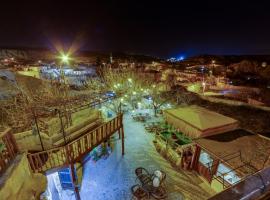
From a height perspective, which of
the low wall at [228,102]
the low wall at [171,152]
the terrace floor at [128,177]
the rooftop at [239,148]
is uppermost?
the low wall at [228,102]

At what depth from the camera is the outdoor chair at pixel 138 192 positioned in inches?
357

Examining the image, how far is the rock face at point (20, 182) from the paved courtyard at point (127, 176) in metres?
3.46

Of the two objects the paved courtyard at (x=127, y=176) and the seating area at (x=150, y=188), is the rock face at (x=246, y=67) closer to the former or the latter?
the paved courtyard at (x=127, y=176)

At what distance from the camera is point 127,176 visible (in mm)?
10680

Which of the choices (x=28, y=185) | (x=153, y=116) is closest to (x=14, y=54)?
(x=153, y=116)

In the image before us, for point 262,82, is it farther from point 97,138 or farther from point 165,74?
point 97,138

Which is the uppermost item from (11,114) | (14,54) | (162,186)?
(14,54)

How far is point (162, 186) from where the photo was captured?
980 cm

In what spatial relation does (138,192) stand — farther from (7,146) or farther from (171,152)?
(7,146)

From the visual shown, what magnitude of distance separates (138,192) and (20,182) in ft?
18.6

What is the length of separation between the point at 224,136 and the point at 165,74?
28016mm

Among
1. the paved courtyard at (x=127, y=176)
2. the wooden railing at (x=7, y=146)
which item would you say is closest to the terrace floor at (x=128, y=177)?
the paved courtyard at (x=127, y=176)

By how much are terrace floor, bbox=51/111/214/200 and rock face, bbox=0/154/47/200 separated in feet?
11.3

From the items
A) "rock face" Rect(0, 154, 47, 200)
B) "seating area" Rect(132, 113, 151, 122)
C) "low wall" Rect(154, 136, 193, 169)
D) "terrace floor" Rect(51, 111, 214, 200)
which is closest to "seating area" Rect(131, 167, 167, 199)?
"terrace floor" Rect(51, 111, 214, 200)
